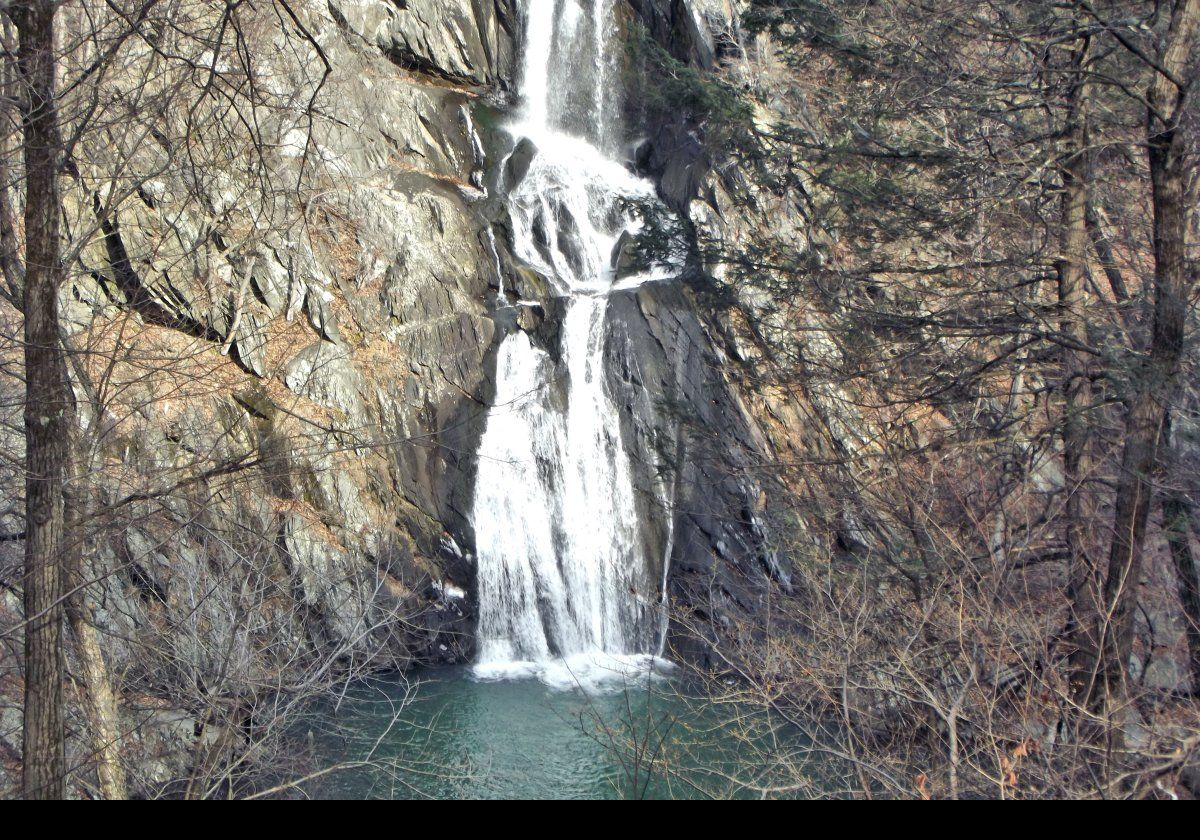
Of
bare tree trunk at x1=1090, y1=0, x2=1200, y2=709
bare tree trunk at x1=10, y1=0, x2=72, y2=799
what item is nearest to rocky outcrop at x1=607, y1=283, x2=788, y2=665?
bare tree trunk at x1=1090, y1=0, x2=1200, y2=709

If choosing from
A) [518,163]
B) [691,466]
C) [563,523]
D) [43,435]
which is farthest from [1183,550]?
[518,163]

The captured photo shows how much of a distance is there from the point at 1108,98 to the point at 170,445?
1151 cm

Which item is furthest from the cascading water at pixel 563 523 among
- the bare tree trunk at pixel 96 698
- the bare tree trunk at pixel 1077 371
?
the bare tree trunk at pixel 1077 371

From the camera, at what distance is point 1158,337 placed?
5.93 m

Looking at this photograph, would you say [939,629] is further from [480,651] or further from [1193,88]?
[480,651]

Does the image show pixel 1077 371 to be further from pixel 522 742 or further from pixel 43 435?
pixel 522 742

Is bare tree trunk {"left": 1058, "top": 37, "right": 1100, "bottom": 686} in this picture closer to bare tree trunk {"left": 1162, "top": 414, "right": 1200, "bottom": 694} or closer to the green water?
bare tree trunk {"left": 1162, "top": 414, "right": 1200, "bottom": 694}

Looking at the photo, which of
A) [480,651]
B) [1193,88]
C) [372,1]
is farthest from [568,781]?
[372,1]

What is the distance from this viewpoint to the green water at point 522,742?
9227 mm

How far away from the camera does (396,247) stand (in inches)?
659

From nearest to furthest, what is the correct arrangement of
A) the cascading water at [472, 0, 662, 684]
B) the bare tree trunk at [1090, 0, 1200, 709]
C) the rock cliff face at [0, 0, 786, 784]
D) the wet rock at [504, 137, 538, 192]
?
the bare tree trunk at [1090, 0, 1200, 709]
the rock cliff face at [0, 0, 786, 784]
the cascading water at [472, 0, 662, 684]
the wet rock at [504, 137, 538, 192]

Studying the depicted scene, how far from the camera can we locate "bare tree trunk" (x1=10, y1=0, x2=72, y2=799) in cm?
393

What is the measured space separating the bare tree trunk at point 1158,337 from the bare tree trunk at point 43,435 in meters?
5.83

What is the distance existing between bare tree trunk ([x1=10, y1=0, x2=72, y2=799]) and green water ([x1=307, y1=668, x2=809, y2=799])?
4.61m
